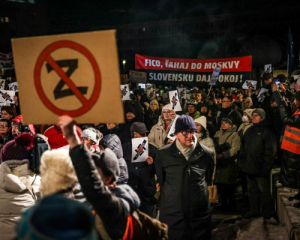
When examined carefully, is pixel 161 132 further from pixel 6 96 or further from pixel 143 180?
pixel 6 96

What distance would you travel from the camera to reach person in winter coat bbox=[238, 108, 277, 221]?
23.8ft

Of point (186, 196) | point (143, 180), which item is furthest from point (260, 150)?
point (186, 196)

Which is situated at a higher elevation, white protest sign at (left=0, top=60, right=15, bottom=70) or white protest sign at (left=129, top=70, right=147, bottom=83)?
white protest sign at (left=0, top=60, right=15, bottom=70)

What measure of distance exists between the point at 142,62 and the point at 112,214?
993 cm

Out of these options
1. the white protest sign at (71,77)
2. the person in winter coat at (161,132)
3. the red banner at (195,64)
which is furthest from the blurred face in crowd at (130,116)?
the white protest sign at (71,77)

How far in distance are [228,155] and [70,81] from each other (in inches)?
228

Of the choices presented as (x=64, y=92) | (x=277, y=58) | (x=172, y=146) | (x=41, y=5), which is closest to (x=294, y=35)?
(x=277, y=58)

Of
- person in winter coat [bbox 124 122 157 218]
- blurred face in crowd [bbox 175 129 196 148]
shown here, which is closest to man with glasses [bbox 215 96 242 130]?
person in winter coat [bbox 124 122 157 218]

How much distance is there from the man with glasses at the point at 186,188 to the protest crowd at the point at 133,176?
0.01 meters

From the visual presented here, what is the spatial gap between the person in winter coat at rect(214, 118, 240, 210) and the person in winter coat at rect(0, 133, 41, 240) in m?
4.69

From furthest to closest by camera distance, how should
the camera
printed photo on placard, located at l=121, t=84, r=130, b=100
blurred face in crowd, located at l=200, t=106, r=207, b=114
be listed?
printed photo on placard, located at l=121, t=84, r=130, b=100 < blurred face in crowd, located at l=200, t=106, r=207, b=114 < the camera

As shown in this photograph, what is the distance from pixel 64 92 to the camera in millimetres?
2717

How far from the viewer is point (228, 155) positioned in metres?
8.02

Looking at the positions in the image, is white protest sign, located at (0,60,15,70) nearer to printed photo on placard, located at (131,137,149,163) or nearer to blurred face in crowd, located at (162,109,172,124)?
blurred face in crowd, located at (162,109,172,124)
